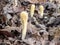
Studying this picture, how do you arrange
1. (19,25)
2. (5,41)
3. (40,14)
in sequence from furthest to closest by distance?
1. (40,14)
2. (19,25)
3. (5,41)

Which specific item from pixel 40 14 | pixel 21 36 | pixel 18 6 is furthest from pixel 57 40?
pixel 18 6

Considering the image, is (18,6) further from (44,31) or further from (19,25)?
(44,31)

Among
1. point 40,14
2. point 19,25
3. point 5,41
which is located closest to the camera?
point 5,41

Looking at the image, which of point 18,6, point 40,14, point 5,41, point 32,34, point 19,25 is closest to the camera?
point 5,41

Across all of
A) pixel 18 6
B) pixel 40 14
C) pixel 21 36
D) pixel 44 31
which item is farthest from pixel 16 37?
pixel 18 6

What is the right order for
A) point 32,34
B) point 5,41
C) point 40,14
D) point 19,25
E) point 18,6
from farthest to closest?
1. point 18,6
2. point 40,14
3. point 19,25
4. point 32,34
5. point 5,41

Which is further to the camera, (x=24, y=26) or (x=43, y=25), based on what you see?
(x=43, y=25)

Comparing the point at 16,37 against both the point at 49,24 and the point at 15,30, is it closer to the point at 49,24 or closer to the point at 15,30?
the point at 15,30

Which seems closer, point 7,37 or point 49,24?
point 7,37

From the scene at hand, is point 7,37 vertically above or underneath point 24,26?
underneath
